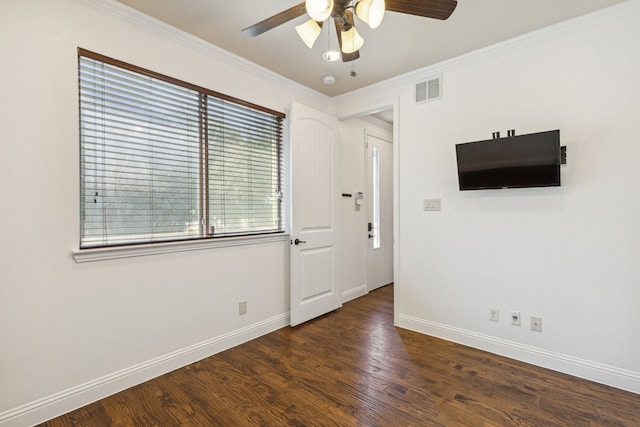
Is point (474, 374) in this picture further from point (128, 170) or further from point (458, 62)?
point (128, 170)

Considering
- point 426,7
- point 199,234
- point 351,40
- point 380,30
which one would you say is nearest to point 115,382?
point 199,234

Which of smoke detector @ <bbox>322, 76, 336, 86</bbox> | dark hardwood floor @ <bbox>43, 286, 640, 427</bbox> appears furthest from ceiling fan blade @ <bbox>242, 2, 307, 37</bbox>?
dark hardwood floor @ <bbox>43, 286, 640, 427</bbox>

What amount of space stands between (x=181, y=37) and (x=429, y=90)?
230cm

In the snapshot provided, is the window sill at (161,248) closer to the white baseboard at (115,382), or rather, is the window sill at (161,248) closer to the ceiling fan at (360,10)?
the white baseboard at (115,382)

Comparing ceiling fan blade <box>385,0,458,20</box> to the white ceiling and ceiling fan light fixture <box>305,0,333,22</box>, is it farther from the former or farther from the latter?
the white ceiling

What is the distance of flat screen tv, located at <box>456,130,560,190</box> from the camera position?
2191 mm

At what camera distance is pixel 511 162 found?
2348mm

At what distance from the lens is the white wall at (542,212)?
2.11 meters

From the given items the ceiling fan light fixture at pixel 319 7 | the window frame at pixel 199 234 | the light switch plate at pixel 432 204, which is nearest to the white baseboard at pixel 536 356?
the light switch plate at pixel 432 204

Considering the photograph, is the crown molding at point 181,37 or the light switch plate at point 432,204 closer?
the crown molding at point 181,37

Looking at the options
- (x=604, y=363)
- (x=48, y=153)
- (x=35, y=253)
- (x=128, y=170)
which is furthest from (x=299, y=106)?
(x=604, y=363)

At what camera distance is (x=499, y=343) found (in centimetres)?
259

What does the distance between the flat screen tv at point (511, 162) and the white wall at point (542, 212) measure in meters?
0.19

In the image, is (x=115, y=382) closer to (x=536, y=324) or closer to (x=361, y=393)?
(x=361, y=393)
